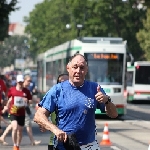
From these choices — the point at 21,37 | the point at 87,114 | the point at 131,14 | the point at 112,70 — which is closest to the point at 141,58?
the point at 131,14

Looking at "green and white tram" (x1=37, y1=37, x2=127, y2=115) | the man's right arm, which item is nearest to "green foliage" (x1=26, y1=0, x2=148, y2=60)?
"green and white tram" (x1=37, y1=37, x2=127, y2=115)

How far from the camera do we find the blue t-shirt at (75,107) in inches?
284

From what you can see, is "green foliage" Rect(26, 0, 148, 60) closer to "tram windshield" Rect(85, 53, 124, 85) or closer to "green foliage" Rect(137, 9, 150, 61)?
"green foliage" Rect(137, 9, 150, 61)

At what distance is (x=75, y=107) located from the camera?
7.21m

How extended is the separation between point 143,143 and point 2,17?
1005 centimetres

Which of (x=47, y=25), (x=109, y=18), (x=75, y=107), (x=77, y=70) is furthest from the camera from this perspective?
(x=47, y=25)

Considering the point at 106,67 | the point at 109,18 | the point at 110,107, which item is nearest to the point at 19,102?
the point at 110,107

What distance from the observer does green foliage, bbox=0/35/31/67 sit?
15975 centimetres

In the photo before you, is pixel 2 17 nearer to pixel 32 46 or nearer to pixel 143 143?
pixel 143 143

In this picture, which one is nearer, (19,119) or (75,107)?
(75,107)

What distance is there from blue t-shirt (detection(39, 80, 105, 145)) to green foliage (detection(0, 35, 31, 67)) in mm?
148653

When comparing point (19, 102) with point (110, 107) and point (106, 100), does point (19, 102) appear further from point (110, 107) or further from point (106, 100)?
point (106, 100)

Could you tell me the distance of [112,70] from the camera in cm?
2973

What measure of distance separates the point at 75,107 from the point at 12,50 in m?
163
